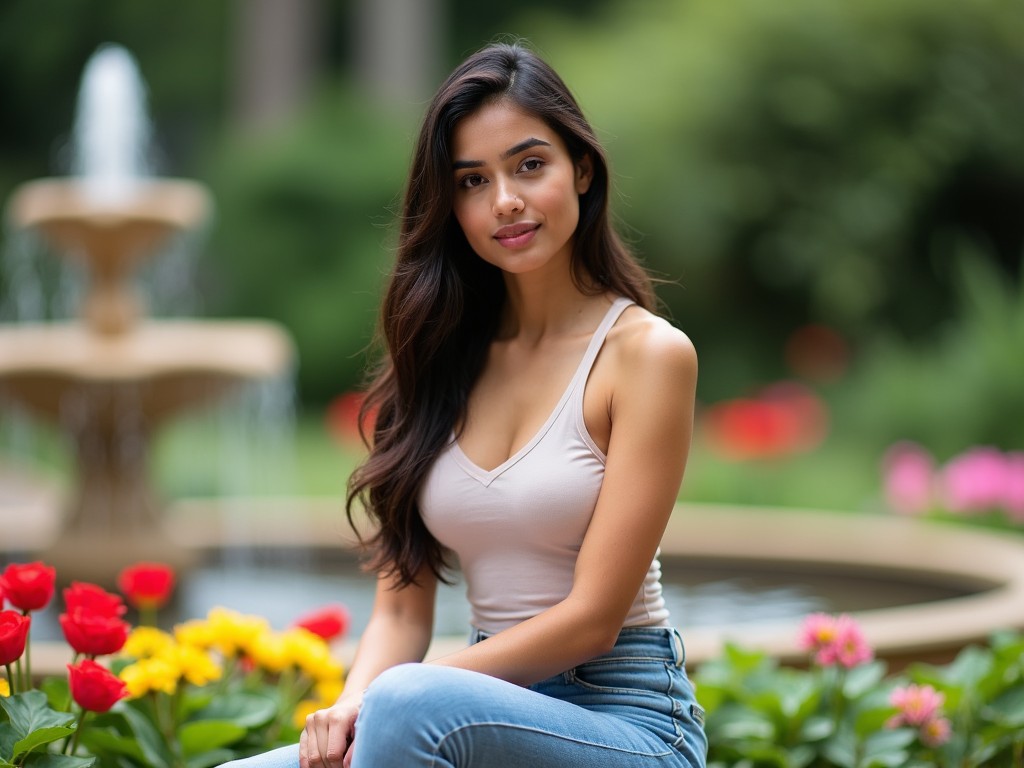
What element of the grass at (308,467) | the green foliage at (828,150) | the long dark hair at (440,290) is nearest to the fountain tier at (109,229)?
the grass at (308,467)

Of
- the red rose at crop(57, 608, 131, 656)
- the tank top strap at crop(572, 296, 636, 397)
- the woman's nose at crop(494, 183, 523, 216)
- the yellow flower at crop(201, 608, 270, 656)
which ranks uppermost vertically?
the woman's nose at crop(494, 183, 523, 216)

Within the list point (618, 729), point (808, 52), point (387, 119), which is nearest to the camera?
point (618, 729)

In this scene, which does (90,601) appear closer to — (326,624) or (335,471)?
(326,624)

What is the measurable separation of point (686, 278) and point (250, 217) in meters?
4.87

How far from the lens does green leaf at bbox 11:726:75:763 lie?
88.7 inches

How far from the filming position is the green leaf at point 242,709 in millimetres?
2828

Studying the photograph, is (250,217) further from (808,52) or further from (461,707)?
(461,707)

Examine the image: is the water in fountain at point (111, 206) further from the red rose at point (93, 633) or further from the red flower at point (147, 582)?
the red rose at point (93, 633)

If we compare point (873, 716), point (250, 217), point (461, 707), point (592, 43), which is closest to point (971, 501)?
point (873, 716)

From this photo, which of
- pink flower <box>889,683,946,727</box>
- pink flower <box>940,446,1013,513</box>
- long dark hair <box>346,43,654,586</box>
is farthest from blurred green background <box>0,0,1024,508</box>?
long dark hair <box>346,43,654,586</box>

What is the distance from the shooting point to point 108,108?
7.49 metres

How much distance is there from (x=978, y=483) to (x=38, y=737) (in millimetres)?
5092

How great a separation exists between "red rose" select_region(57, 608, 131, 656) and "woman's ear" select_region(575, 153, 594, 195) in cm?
109

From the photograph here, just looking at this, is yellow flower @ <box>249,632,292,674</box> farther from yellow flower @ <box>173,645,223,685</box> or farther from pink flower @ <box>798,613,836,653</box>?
pink flower @ <box>798,613,836,653</box>
